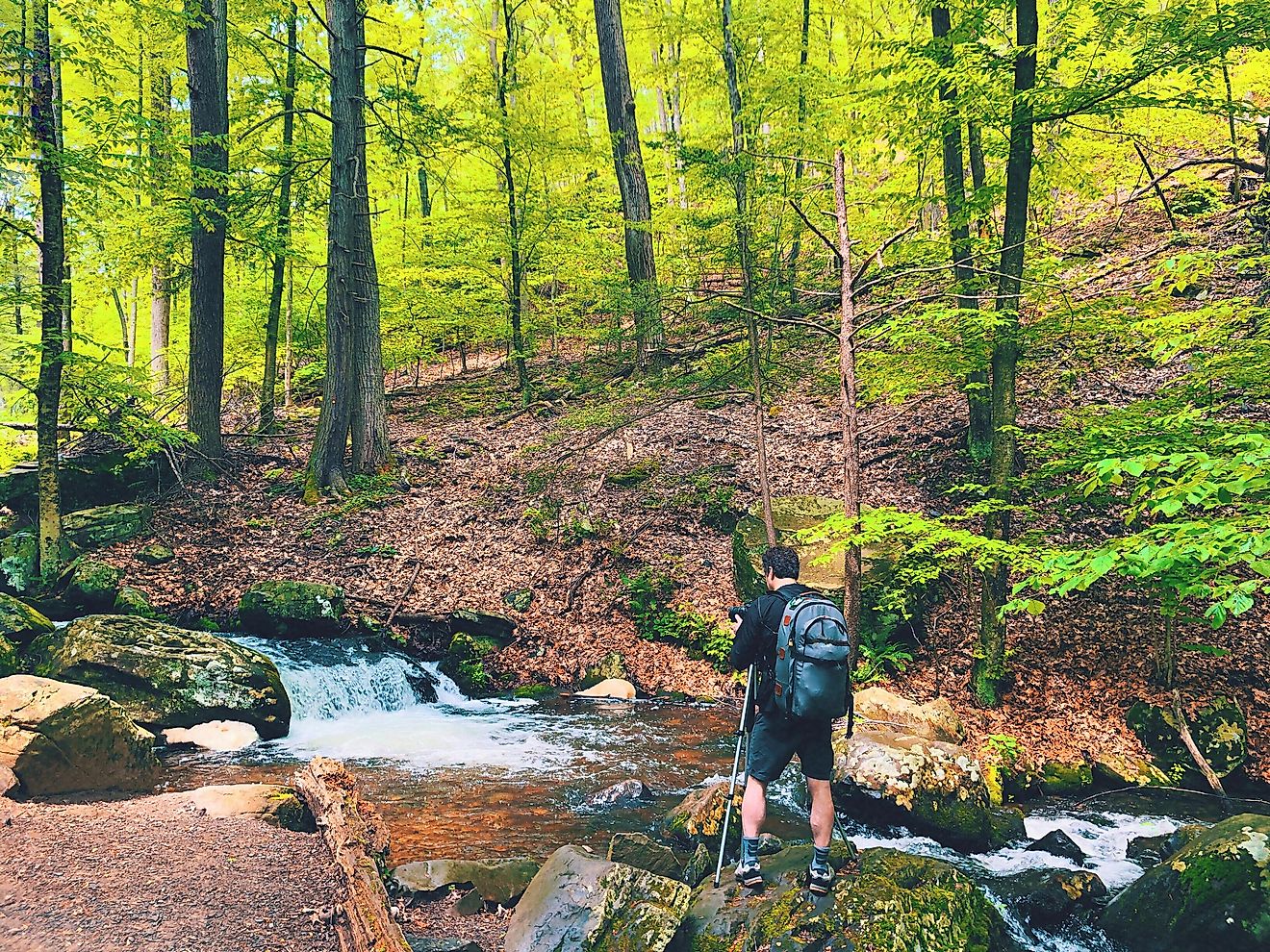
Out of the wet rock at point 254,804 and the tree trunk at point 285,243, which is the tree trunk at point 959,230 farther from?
the tree trunk at point 285,243

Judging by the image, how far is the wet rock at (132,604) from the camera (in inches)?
364

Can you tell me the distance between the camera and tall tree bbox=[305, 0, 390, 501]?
39.9 feet

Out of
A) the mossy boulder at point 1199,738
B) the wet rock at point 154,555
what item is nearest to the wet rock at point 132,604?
the wet rock at point 154,555

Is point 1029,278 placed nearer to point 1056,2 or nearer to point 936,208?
point 1056,2

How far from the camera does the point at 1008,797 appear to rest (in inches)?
251

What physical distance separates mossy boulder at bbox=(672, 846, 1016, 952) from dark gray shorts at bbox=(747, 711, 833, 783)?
0.54m

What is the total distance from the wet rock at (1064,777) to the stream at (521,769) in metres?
0.19

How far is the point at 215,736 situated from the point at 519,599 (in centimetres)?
433

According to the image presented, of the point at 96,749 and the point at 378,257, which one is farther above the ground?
the point at 378,257

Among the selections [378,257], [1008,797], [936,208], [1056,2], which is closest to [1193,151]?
[936,208]

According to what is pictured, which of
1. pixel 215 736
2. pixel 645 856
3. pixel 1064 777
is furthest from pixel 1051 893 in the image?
pixel 215 736

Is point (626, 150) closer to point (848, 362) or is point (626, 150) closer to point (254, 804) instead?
point (848, 362)

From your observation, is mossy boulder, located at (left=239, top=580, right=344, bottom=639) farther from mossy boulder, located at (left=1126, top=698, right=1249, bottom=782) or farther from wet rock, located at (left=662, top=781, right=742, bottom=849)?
mossy boulder, located at (left=1126, top=698, right=1249, bottom=782)

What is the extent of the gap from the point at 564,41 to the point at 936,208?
16.7 m
